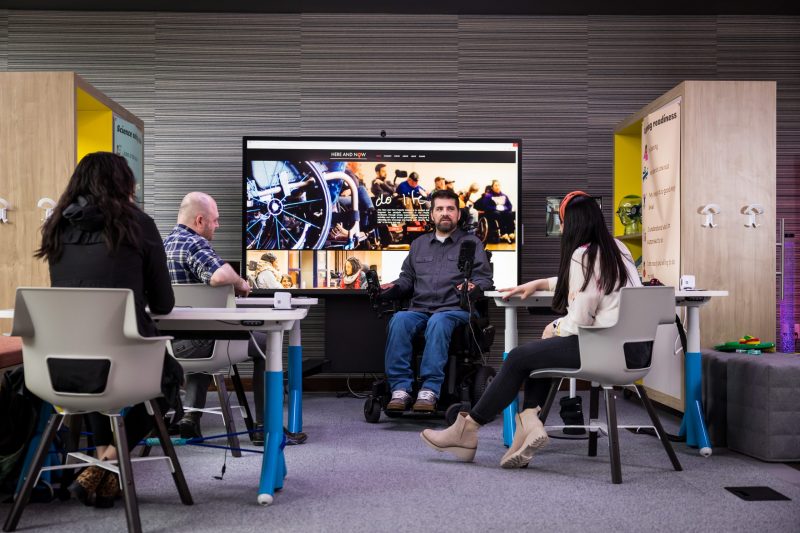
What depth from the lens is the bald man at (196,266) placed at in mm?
3734

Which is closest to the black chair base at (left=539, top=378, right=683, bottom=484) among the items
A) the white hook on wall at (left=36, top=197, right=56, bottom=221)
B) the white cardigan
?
the white cardigan

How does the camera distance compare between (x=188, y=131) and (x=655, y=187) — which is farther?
(x=188, y=131)

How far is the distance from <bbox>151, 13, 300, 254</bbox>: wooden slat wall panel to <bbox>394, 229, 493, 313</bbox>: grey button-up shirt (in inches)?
66.6

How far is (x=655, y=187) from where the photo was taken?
16.9 feet

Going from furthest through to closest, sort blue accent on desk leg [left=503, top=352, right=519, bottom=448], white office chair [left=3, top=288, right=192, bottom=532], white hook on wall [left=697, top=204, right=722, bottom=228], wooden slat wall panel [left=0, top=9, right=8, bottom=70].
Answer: wooden slat wall panel [left=0, top=9, right=8, bottom=70] → white hook on wall [left=697, top=204, right=722, bottom=228] → blue accent on desk leg [left=503, top=352, right=519, bottom=448] → white office chair [left=3, top=288, right=192, bottom=532]

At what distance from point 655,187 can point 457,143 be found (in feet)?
5.00

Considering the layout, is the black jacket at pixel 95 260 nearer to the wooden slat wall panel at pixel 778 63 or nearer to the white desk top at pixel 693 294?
the white desk top at pixel 693 294

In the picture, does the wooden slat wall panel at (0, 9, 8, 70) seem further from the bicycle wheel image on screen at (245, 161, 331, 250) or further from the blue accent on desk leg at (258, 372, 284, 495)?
the blue accent on desk leg at (258, 372, 284, 495)

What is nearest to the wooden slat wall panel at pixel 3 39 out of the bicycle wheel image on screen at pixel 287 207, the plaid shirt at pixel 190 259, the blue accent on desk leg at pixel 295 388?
the bicycle wheel image on screen at pixel 287 207

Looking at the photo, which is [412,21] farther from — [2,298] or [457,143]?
[2,298]

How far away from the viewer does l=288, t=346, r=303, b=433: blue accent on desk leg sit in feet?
13.6

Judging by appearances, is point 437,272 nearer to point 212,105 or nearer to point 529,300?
point 529,300

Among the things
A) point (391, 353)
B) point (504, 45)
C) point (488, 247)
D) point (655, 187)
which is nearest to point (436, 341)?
point (391, 353)

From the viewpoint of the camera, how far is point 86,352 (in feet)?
7.98
